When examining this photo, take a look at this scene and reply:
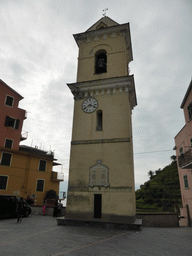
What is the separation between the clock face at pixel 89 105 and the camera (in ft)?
→ 45.3

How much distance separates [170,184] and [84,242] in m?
58.9

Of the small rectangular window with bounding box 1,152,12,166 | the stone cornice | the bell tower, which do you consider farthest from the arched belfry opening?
the small rectangular window with bounding box 1,152,12,166

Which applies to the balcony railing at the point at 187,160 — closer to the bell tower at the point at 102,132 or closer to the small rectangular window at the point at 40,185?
the bell tower at the point at 102,132

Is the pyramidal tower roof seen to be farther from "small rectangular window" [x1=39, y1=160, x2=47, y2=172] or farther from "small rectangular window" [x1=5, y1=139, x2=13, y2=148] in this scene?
"small rectangular window" [x1=39, y1=160, x2=47, y2=172]

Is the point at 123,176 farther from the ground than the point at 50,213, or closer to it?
farther from the ground

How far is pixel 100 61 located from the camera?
49.7 feet

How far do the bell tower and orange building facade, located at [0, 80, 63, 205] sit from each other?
1202cm

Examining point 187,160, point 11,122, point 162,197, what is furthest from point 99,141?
point 162,197

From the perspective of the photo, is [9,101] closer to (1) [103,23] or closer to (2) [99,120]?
(1) [103,23]

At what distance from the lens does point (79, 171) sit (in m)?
12.4

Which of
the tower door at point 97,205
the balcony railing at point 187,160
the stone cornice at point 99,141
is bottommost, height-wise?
the tower door at point 97,205

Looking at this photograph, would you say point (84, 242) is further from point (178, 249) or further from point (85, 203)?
point (85, 203)

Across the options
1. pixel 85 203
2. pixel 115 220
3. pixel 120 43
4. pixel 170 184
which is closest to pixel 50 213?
pixel 85 203

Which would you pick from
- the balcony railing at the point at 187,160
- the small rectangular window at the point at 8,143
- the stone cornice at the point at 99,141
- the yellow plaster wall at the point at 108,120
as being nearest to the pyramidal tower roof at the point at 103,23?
the yellow plaster wall at the point at 108,120
